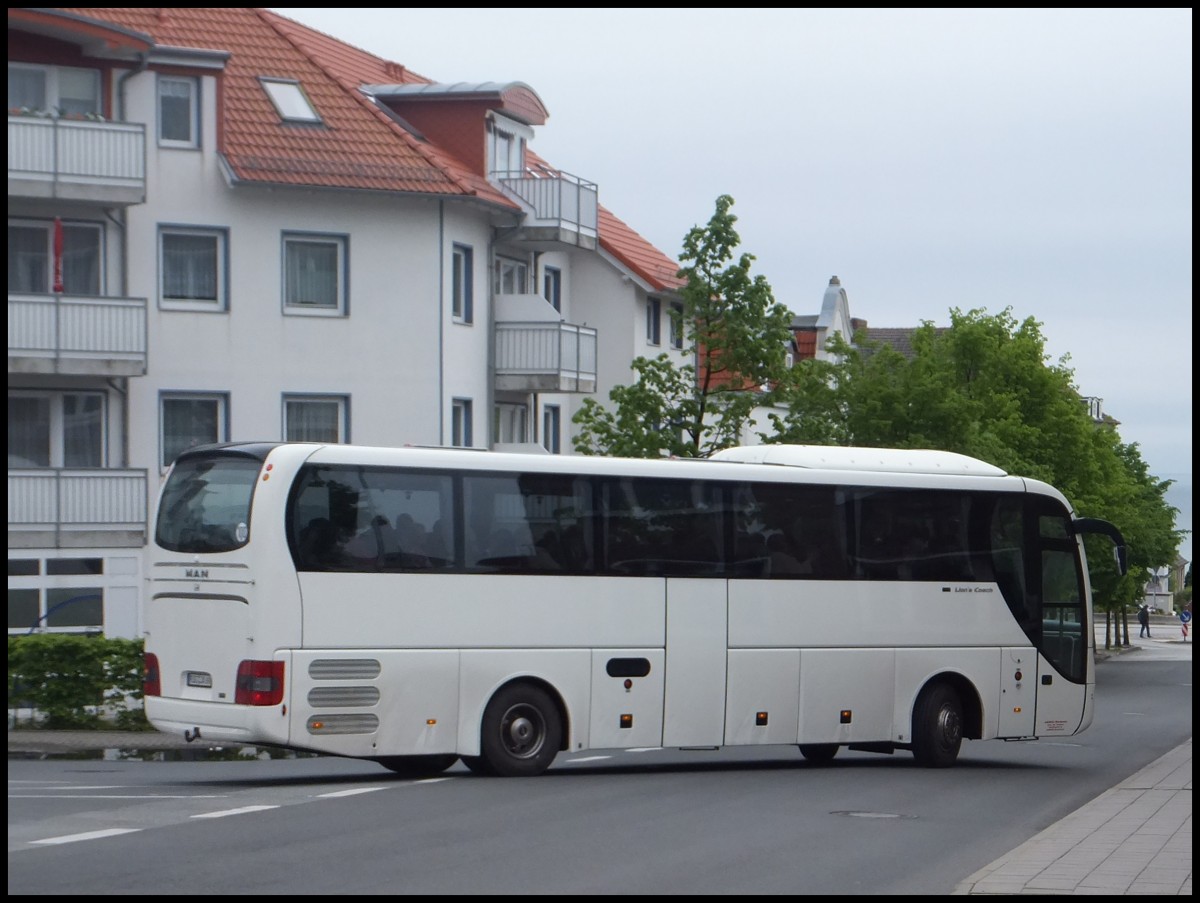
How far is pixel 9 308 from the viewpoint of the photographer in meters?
32.4

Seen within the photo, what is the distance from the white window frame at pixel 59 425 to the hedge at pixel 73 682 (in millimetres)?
9088

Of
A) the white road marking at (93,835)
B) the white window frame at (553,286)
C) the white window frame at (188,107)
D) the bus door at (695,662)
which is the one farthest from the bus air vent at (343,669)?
the white window frame at (553,286)

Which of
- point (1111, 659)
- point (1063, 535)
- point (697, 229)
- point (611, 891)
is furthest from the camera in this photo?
point (1111, 659)

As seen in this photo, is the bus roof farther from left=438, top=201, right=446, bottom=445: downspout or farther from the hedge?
left=438, top=201, right=446, bottom=445: downspout

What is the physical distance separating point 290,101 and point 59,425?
839 centimetres

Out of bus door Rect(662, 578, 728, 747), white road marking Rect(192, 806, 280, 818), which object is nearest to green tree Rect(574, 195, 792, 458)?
bus door Rect(662, 578, 728, 747)

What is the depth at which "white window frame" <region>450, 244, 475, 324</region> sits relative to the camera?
39.2m

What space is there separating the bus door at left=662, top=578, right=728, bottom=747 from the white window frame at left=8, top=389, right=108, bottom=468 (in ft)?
59.2

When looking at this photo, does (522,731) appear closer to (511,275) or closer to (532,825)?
(532,825)

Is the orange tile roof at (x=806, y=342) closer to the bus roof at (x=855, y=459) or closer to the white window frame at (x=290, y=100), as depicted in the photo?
the white window frame at (x=290, y=100)

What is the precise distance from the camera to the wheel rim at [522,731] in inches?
701

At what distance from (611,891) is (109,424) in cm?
2584

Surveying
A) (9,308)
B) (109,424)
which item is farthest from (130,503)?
(9,308)

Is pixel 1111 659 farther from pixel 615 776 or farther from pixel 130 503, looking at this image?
pixel 615 776
